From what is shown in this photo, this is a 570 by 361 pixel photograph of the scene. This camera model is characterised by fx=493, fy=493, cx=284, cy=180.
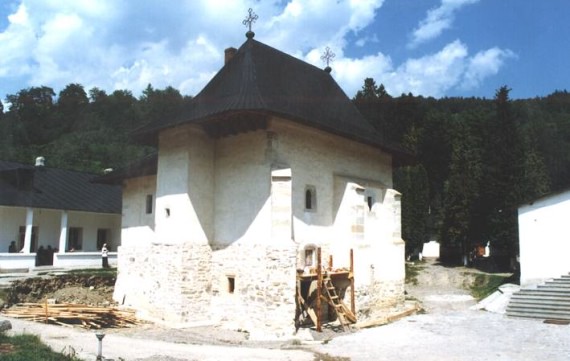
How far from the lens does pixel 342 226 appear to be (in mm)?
16609

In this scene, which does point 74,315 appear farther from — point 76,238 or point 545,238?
point 545,238

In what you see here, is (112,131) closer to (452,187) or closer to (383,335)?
(452,187)

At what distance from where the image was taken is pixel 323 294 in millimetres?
14969

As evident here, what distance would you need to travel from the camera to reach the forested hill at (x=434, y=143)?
2745cm

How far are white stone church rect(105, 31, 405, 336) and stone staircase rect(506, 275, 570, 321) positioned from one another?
476 cm

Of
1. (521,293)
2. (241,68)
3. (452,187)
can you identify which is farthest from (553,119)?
(241,68)

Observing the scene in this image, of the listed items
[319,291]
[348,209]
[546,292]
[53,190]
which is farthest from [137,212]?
[546,292]

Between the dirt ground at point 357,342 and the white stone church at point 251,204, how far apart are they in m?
1.11

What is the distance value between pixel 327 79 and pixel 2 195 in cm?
1620

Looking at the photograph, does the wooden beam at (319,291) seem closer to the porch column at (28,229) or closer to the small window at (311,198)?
the small window at (311,198)

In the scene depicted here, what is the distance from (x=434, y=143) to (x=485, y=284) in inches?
921

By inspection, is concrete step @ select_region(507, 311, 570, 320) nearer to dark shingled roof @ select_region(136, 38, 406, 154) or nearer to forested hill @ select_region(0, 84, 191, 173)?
dark shingled roof @ select_region(136, 38, 406, 154)

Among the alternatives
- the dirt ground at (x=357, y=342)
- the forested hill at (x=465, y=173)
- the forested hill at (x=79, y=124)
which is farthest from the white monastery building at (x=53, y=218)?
the forested hill at (x=79, y=124)

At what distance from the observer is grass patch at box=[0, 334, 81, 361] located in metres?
7.73
